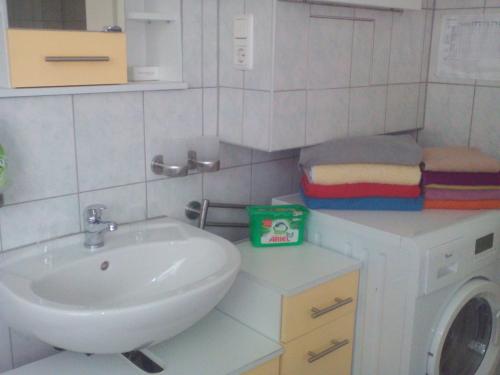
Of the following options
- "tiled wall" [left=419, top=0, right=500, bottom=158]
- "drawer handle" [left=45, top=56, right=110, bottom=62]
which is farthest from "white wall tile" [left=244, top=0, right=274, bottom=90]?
"tiled wall" [left=419, top=0, right=500, bottom=158]

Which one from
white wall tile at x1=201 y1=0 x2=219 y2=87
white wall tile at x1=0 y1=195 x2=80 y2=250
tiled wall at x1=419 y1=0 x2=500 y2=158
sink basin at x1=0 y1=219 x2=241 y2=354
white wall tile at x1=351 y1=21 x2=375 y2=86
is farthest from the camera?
tiled wall at x1=419 y1=0 x2=500 y2=158

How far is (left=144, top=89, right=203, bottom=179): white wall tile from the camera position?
1693 millimetres

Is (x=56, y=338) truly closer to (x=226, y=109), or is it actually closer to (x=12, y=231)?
(x=12, y=231)

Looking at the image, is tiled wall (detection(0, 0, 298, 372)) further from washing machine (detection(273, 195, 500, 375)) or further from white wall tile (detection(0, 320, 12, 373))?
washing machine (detection(273, 195, 500, 375))

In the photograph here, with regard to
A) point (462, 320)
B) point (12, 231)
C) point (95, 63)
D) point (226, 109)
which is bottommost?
point (462, 320)

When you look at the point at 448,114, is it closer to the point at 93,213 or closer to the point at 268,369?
the point at 268,369

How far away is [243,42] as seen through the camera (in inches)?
67.3

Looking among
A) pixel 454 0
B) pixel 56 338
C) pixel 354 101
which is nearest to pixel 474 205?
pixel 354 101

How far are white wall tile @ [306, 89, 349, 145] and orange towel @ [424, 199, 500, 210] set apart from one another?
14.8 inches

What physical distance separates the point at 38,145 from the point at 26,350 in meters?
0.56

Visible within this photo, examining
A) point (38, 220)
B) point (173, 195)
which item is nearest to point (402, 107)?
point (173, 195)

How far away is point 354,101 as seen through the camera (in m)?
1.94

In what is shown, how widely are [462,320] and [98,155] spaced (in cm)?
136

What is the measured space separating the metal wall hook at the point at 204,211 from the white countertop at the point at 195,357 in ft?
1.18
